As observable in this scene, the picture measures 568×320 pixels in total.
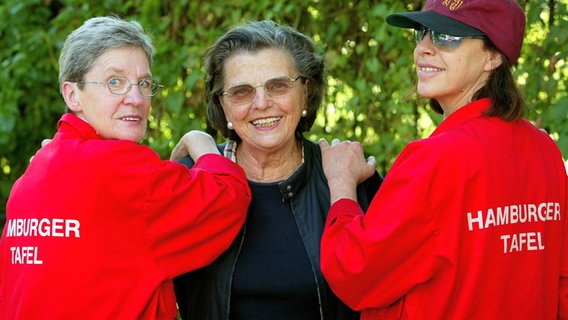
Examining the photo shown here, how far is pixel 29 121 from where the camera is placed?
4.96 metres

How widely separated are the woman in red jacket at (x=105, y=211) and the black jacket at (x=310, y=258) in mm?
211

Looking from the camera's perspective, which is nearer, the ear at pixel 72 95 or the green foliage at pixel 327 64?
the ear at pixel 72 95

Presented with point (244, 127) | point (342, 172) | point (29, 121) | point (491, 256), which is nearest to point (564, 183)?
point (491, 256)

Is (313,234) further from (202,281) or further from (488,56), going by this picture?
(488,56)

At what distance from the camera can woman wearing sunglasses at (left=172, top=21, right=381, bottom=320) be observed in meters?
2.94

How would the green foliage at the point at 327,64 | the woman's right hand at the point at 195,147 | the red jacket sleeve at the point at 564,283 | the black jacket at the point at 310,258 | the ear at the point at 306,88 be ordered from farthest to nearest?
the green foliage at the point at 327,64 → the ear at the point at 306,88 → the woman's right hand at the point at 195,147 → the black jacket at the point at 310,258 → the red jacket sleeve at the point at 564,283

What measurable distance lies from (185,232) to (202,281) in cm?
40

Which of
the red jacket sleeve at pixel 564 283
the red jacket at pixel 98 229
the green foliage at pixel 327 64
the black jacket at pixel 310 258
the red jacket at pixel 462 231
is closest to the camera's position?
the red jacket at pixel 462 231

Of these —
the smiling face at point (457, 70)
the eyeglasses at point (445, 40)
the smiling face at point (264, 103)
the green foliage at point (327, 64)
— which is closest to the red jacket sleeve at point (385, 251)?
the smiling face at point (457, 70)

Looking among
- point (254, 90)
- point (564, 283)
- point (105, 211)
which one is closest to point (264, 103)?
point (254, 90)

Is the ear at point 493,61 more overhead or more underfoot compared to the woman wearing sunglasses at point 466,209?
more overhead

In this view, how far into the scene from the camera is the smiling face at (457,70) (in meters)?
2.58

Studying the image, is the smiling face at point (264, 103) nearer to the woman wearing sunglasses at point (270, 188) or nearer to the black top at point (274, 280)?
the woman wearing sunglasses at point (270, 188)

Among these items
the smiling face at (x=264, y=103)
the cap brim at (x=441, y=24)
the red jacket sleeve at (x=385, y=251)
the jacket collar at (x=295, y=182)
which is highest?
the cap brim at (x=441, y=24)
